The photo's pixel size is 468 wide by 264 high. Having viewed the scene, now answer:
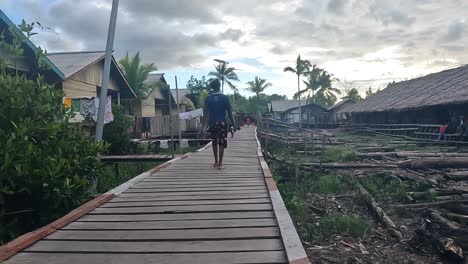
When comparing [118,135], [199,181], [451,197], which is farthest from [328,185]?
[118,135]

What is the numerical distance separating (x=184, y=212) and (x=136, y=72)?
20.8 m

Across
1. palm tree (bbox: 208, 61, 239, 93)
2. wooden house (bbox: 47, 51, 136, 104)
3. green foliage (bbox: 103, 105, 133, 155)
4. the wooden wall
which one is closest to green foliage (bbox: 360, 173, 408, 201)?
green foliage (bbox: 103, 105, 133, 155)

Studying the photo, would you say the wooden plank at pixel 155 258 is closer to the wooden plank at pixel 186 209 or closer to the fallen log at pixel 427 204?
the wooden plank at pixel 186 209

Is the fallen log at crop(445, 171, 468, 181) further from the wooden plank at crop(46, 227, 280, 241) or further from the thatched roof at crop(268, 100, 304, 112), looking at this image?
the thatched roof at crop(268, 100, 304, 112)

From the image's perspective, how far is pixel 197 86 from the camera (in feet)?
154

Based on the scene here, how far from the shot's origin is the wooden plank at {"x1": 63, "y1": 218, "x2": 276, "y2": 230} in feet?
11.7

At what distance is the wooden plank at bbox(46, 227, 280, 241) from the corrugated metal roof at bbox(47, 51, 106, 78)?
1066 cm

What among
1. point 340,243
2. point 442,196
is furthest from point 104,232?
point 442,196

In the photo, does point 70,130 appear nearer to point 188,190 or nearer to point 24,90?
point 24,90

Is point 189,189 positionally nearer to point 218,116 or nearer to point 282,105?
point 218,116

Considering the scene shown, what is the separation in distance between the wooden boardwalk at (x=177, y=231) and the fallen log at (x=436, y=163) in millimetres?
6120

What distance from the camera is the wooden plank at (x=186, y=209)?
13.6ft

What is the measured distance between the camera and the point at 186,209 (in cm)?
424

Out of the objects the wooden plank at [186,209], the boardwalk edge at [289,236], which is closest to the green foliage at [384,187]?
the boardwalk edge at [289,236]
